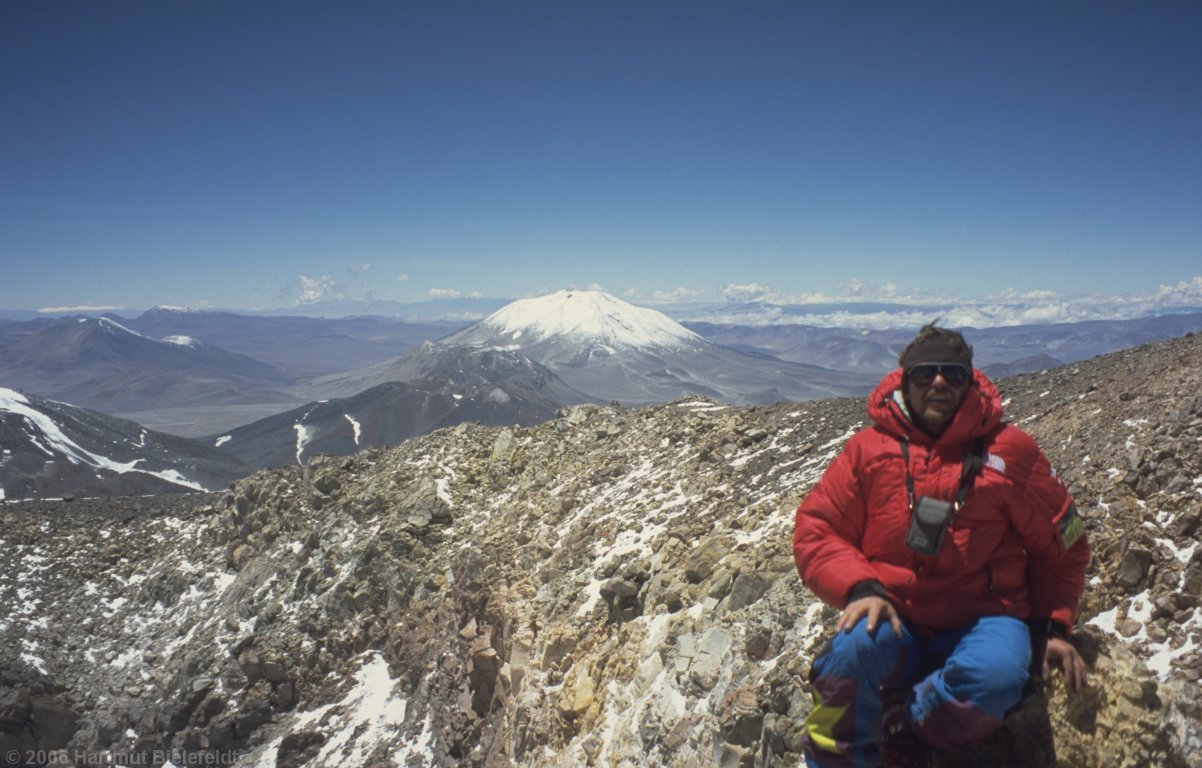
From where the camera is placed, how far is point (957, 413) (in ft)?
14.0

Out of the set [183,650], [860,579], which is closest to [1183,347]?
[860,579]

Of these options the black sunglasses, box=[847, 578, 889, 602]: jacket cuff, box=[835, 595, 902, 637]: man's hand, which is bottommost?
box=[835, 595, 902, 637]: man's hand

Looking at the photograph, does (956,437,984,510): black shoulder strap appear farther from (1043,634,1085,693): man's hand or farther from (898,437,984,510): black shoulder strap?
(1043,634,1085,693): man's hand

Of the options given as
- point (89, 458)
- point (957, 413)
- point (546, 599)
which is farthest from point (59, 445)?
point (957, 413)

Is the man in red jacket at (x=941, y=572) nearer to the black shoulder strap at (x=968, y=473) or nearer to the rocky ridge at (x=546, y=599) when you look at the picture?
the black shoulder strap at (x=968, y=473)

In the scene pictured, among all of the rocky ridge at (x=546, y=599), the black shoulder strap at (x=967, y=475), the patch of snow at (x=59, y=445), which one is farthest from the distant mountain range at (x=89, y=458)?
the black shoulder strap at (x=967, y=475)

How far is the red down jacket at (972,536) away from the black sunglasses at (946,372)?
124 millimetres

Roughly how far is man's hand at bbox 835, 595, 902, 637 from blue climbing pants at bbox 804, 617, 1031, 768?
6 cm

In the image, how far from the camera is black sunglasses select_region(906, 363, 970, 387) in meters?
4.30

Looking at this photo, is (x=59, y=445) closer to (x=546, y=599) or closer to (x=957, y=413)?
(x=546, y=599)

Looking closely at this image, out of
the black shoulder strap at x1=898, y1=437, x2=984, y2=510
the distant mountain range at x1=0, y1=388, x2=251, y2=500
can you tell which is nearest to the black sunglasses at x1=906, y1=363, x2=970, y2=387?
the black shoulder strap at x1=898, y1=437, x2=984, y2=510

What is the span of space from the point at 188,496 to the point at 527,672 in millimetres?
34491

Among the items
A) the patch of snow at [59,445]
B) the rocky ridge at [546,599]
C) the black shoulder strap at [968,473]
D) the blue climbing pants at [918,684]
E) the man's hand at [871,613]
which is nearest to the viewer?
the blue climbing pants at [918,684]

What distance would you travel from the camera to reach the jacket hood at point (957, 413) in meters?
4.21
